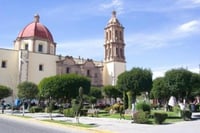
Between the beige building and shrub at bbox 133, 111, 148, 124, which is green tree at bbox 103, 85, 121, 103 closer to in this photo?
the beige building

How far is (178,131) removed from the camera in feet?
49.2

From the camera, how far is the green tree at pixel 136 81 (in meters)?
31.2

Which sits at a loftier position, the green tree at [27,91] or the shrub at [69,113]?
the green tree at [27,91]

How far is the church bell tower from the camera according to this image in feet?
231

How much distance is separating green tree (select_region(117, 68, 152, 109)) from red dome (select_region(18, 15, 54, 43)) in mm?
35252

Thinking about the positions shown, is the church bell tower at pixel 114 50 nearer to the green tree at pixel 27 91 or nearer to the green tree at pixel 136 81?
the green tree at pixel 27 91

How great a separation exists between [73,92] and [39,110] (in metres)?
6.32

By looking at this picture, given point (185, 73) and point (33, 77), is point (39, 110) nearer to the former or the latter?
point (185, 73)

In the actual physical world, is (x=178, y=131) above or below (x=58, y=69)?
below

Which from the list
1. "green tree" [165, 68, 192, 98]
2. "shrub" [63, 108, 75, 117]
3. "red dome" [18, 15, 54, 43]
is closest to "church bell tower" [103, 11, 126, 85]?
"red dome" [18, 15, 54, 43]

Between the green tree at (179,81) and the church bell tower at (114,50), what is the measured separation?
4393 centimetres

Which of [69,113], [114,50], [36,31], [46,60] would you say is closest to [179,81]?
[69,113]

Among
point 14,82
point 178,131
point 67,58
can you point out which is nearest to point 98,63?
point 67,58

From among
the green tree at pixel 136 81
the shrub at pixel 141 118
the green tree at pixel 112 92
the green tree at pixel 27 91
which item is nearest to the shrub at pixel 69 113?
the green tree at pixel 136 81
